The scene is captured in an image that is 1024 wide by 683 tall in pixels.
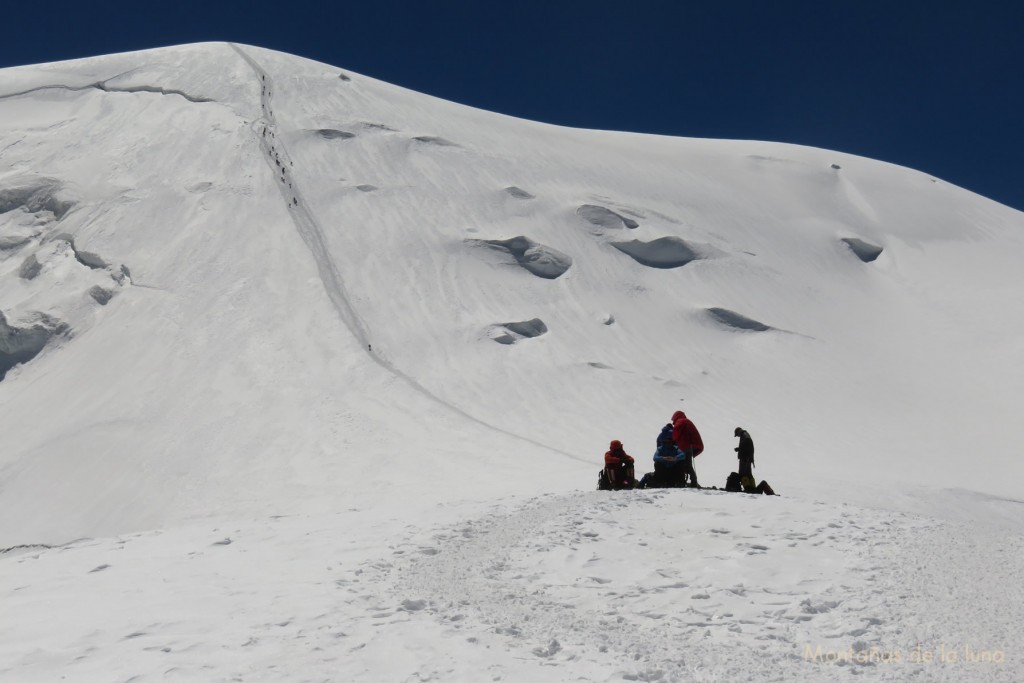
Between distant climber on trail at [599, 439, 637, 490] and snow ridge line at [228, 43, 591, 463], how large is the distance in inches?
310

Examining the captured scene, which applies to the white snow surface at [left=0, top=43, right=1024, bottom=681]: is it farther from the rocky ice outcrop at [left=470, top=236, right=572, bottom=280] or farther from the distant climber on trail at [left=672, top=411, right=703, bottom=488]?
the distant climber on trail at [left=672, top=411, right=703, bottom=488]

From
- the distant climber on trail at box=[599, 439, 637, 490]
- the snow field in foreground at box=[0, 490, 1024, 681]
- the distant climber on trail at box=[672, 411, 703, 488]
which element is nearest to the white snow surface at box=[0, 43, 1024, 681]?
the snow field in foreground at box=[0, 490, 1024, 681]

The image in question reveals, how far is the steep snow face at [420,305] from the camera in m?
24.5

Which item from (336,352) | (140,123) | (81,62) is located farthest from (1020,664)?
(81,62)

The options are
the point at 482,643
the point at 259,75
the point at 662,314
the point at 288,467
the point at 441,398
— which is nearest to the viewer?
the point at 482,643

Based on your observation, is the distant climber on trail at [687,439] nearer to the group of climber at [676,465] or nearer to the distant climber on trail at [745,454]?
the group of climber at [676,465]

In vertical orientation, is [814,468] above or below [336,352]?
below

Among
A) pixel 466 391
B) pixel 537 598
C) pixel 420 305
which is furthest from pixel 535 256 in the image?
pixel 537 598

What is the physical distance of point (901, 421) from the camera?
105 feet

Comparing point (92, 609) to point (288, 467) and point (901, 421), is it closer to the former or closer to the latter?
point (288, 467)

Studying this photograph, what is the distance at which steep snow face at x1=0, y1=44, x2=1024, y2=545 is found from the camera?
2450cm

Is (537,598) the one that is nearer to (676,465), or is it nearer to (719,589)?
(719,589)

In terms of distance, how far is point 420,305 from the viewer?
33.3 m

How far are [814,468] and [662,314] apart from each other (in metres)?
11.9
